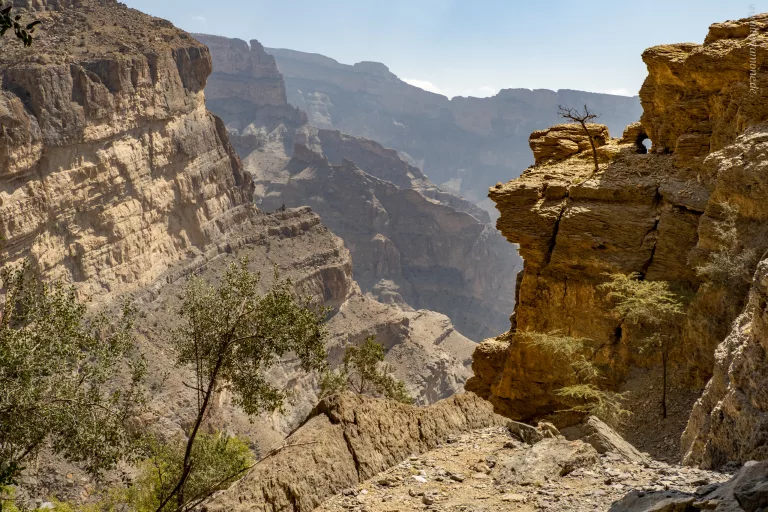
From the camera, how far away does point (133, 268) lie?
238 feet

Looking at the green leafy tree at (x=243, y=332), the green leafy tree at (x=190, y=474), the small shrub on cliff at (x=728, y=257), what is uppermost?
the small shrub on cliff at (x=728, y=257)

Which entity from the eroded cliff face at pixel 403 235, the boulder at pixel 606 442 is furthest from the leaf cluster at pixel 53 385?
the eroded cliff face at pixel 403 235

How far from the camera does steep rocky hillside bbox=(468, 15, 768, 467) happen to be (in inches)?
779

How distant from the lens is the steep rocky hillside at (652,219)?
19.8m

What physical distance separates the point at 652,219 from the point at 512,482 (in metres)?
16.5

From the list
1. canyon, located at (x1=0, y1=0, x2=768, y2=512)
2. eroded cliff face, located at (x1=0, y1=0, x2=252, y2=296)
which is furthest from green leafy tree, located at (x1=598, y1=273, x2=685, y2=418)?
eroded cliff face, located at (x1=0, y1=0, x2=252, y2=296)

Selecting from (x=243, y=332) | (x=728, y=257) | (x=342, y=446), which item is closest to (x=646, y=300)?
(x=728, y=257)

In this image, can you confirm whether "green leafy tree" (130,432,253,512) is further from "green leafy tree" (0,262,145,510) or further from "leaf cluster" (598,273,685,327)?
"leaf cluster" (598,273,685,327)

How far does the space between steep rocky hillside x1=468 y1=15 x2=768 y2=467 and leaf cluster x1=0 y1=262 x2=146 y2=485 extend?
15865mm

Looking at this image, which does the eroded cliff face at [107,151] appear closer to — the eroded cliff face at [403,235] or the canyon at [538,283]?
the canyon at [538,283]

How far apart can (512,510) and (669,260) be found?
16361mm

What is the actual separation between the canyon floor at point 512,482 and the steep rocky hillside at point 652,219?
27.7 feet

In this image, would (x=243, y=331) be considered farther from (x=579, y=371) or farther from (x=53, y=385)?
(x=579, y=371)

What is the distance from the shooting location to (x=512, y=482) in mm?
11703
